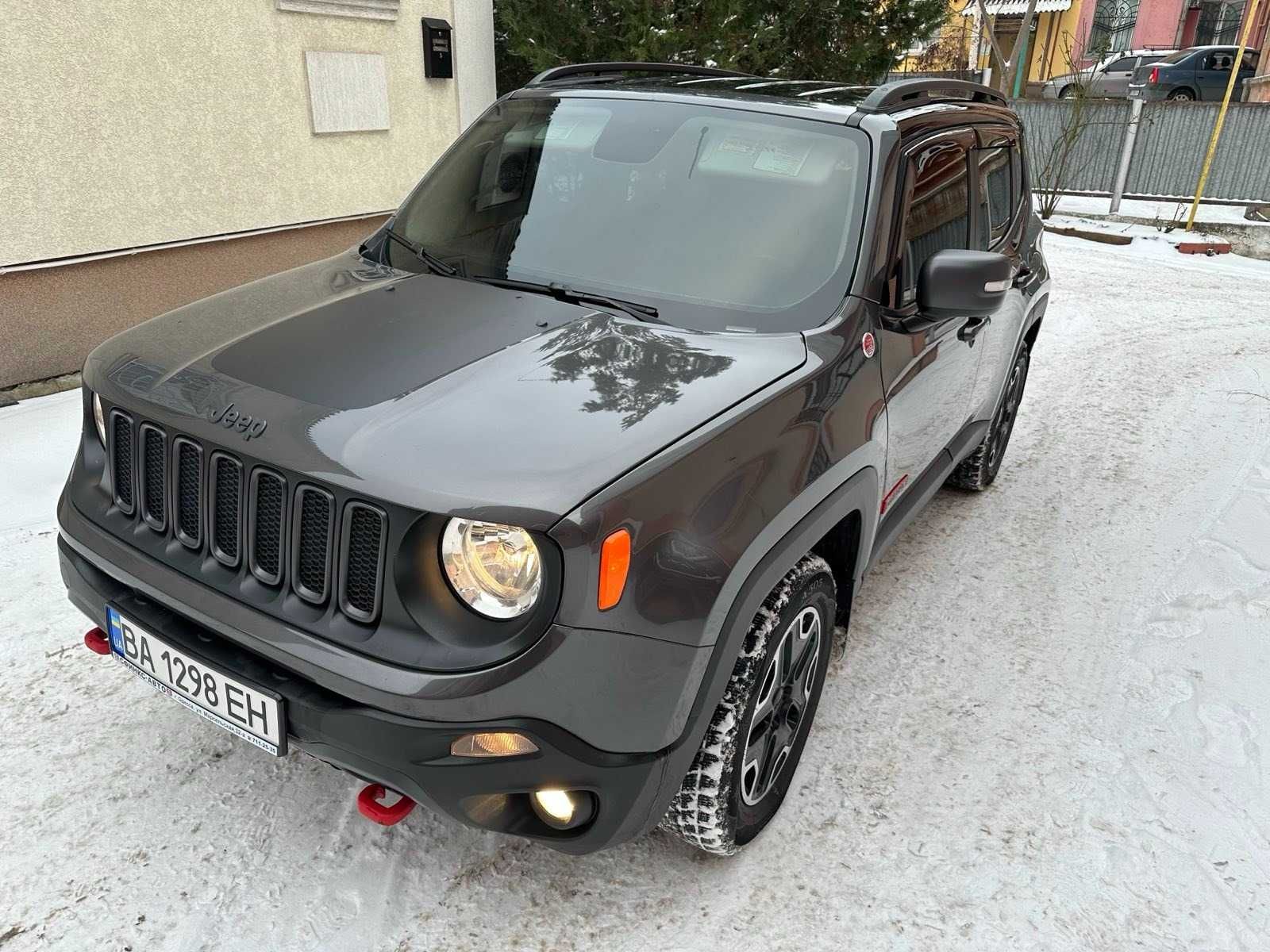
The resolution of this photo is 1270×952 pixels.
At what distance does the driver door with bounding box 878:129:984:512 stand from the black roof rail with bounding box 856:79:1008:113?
Answer: 0.14m

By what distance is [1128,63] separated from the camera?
2497 centimetres

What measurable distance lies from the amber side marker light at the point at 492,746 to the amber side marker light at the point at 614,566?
11.9 inches

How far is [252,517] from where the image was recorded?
198 centimetres

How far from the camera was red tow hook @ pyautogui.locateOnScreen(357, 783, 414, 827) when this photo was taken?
6.75 feet

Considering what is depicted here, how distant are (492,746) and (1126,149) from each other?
578 inches

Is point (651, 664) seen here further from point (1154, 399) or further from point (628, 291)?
point (1154, 399)

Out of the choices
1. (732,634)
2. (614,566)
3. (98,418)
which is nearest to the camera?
(614,566)

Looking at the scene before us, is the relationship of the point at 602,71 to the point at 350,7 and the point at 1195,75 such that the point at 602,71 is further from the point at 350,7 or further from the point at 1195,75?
the point at 1195,75

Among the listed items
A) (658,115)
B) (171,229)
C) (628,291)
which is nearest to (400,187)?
(171,229)

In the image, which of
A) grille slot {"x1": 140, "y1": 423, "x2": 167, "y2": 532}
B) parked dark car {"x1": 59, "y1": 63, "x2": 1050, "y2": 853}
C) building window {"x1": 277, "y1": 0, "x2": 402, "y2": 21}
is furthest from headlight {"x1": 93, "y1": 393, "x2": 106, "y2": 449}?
building window {"x1": 277, "y1": 0, "x2": 402, "y2": 21}

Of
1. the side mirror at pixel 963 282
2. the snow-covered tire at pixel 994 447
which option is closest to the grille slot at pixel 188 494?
the side mirror at pixel 963 282

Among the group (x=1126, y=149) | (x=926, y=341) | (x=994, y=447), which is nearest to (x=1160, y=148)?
(x=1126, y=149)

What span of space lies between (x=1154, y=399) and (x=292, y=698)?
5.91 metres

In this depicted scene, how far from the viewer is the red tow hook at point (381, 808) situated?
206 centimetres
